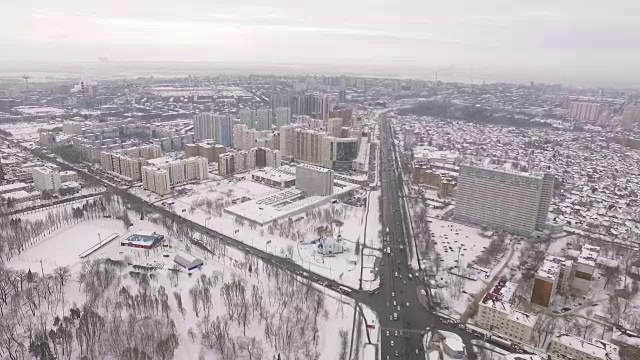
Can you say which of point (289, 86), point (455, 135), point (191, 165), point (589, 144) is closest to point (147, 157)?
point (191, 165)

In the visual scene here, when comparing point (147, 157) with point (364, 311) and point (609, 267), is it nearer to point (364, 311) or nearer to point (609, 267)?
point (364, 311)

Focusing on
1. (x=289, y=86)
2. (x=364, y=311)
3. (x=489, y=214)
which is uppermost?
(x=289, y=86)

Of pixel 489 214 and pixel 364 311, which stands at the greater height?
pixel 489 214

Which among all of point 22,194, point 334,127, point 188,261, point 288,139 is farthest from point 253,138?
point 188,261

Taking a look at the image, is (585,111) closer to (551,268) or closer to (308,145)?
(308,145)

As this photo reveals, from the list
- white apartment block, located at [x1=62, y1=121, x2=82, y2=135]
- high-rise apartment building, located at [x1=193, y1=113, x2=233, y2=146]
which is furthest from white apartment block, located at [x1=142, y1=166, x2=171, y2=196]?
white apartment block, located at [x1=62, y1=121, x2=82, y2=135]

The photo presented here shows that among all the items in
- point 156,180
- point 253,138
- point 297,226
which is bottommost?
point 297,226

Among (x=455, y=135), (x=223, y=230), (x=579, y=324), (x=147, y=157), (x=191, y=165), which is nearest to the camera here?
(x=579, y=324)
